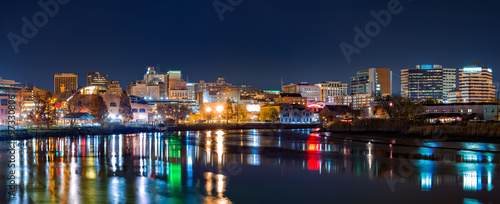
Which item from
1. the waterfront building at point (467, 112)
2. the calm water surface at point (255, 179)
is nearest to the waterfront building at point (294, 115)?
the waterfront building at point (467, 112)

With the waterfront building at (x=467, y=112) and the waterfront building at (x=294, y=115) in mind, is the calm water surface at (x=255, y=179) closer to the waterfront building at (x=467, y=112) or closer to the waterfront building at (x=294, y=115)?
the waterfront building at (x=467, y=112)

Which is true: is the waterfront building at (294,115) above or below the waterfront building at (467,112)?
below

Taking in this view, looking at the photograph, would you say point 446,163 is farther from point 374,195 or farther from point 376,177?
point 374,195

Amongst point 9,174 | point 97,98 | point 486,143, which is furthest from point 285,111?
point 9,174

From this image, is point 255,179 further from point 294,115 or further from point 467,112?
point 294,115

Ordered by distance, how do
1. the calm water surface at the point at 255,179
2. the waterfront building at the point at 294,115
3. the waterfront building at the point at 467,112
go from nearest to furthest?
the calm water surface at the point at 255,179
the waterfront building at the point at 467,112
the waterfront building at the point at 294,115

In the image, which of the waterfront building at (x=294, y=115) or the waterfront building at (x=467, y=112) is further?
the waterfront building at (x=294, y=115)

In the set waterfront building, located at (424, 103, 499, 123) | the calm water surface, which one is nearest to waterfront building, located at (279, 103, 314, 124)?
waterfront building, located at (424, 103, 499, 123)

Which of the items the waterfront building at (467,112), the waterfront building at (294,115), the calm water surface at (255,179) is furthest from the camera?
the waterfront building at (294,115)

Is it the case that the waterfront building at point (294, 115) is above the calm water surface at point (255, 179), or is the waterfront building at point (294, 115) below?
below

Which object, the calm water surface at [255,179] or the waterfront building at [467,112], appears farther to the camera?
the waterfront building at [467,112]

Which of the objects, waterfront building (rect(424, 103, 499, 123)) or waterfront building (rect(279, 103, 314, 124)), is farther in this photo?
waterfront building (rect(279, 103, 314, 124))

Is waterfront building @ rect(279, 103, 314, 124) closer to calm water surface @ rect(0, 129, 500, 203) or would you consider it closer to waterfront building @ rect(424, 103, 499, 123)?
waterfront building @ rect(424, 103, 499, 123)

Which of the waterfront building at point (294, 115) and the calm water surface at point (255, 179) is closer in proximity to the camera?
the calm water surface at point (255, 179)
